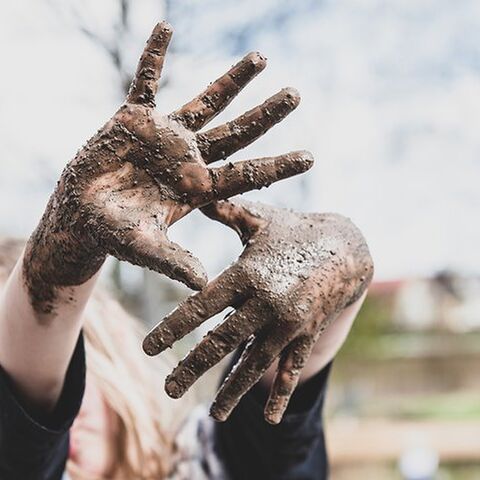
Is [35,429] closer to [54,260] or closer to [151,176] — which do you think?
[54,260]

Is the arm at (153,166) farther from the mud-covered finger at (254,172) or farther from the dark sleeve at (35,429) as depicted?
the dark sleeve at (35,429)

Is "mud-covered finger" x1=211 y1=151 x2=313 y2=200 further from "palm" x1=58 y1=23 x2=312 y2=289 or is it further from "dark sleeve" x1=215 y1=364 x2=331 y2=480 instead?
"dark sleeve" x1=215 y1=364 x2=331 y2=480

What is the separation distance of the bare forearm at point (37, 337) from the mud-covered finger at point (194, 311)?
6.7 inches

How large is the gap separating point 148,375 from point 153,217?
3.21ft

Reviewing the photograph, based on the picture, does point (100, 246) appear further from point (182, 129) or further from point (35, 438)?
point (35, 438)

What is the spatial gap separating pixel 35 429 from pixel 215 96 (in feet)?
1.82

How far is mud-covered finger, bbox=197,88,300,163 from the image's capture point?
112cm

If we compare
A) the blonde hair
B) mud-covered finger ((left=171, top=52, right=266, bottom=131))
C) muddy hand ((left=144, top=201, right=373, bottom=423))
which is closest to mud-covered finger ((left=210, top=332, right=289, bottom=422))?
muddy hand ((left=144, top=201, right=373, bottom=423))

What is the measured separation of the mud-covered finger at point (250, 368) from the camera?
1.17 m

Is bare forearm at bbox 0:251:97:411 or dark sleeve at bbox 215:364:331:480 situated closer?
bare forearm at bbox 0:251:97:411

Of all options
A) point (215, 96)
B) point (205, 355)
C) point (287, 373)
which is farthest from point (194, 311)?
point (215, 96)

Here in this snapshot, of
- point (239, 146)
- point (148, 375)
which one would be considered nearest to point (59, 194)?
point (239, 146)

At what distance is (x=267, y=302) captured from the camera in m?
1.16

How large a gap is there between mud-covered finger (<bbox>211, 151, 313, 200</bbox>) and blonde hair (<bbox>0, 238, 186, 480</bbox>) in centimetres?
70
